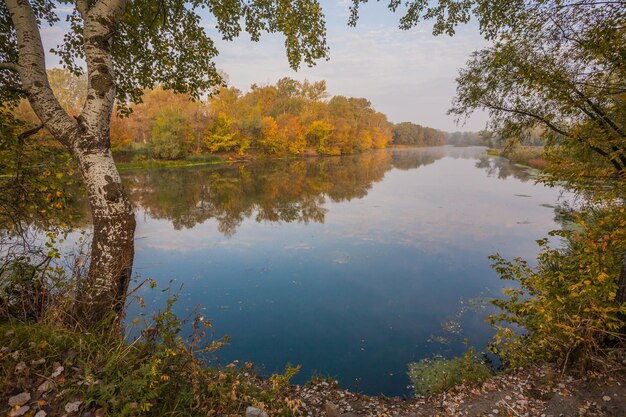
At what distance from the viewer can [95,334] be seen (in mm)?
3676

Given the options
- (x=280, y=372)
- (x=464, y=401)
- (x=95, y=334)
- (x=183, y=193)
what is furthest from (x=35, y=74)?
(x=183, y=193)

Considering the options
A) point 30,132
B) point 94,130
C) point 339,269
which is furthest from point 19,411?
point 339,269

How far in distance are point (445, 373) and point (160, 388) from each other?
582 centimetres

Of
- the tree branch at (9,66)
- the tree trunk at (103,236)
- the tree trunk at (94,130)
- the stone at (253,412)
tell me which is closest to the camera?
the stone at (253,412)

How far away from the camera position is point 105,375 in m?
3.06

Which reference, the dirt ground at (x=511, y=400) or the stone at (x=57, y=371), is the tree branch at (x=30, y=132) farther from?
the dirt ground at (x=511, y=400)

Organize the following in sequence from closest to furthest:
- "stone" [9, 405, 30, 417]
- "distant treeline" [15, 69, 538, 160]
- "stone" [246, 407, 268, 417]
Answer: "stone" [9, 405, 30, 417] < "stone" [246, 407, 268, 417] < "distant treeline" [15, 69, 538, 160]

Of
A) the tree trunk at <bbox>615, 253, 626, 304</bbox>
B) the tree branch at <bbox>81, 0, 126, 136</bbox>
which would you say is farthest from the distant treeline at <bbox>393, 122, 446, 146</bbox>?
the tree branch at <bbox>81, 0, 126, 136</bbox>

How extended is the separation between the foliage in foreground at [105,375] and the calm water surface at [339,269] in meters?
3.68

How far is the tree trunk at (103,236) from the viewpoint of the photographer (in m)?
3.92

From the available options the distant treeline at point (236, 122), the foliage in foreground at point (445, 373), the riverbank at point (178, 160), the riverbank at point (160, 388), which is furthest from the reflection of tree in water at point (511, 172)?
the riverbank at point (178, 160)

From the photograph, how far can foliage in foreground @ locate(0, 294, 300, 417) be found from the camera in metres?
2.78

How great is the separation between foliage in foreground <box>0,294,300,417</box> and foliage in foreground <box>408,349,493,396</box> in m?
4.04

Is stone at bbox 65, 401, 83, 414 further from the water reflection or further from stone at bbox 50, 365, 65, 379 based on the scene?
the water reflection
